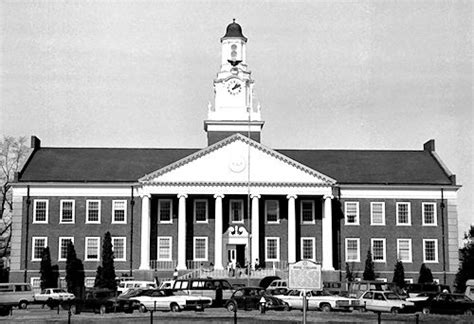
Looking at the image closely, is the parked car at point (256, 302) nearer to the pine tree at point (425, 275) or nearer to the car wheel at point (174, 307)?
the car wheel at point (174, 307)

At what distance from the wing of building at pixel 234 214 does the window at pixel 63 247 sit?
0.09m

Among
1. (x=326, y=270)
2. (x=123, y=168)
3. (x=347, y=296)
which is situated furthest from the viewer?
(x=123, y=168)

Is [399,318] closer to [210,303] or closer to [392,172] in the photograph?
[210,303]

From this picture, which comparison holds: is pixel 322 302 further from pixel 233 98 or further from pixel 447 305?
pixel 233 98

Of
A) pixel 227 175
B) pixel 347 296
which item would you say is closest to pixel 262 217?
pixel 227 175

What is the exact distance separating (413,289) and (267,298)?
17.1 meters

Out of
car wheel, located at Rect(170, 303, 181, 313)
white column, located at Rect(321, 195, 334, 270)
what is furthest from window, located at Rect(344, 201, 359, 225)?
car wheel, located at Rect(170, 303, 181, 313)

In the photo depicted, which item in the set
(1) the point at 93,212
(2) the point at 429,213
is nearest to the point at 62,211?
(1) the point at 93,212

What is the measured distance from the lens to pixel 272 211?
78.4m

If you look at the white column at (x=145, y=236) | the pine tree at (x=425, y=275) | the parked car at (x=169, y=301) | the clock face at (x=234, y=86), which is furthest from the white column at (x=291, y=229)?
the parked car at (x=169, y=301)

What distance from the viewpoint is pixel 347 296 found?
169 feet

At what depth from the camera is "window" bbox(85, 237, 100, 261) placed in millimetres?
77312

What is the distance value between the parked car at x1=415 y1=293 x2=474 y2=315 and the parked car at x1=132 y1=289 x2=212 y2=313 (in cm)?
1184

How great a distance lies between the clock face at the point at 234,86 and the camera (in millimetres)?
82500
